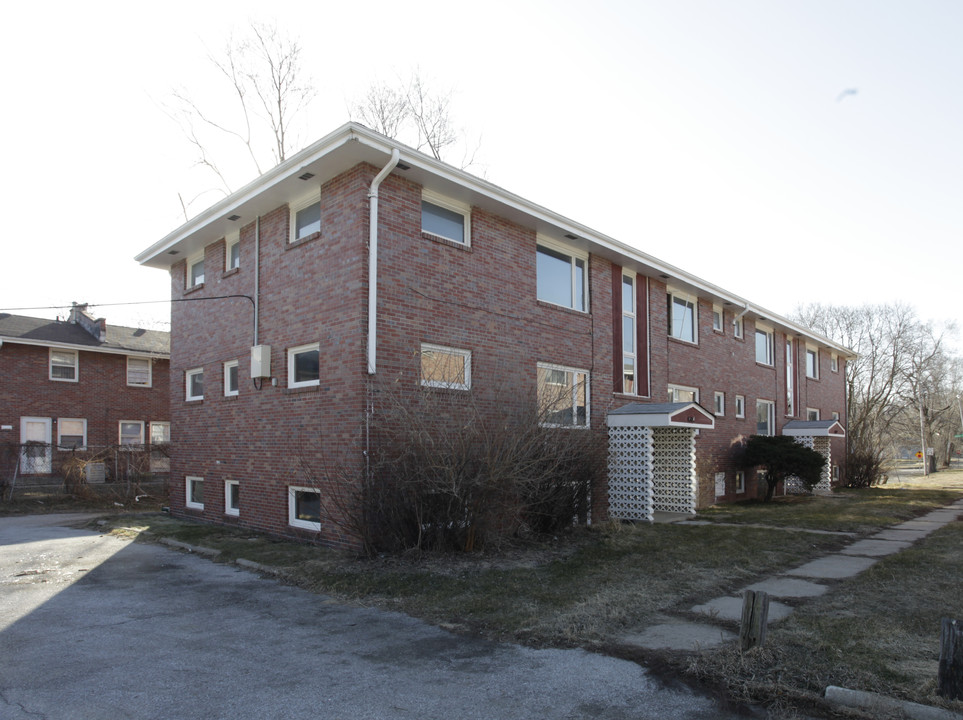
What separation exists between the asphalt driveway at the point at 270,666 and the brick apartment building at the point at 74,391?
1487 centimetres

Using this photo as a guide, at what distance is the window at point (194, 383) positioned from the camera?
14.3 m

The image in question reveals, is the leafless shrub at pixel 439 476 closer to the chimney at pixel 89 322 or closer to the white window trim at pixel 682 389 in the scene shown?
the white window trim at pixel 682 389

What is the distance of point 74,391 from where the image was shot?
22922mm

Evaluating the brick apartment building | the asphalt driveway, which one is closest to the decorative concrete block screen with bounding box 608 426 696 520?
the asphalt driveway

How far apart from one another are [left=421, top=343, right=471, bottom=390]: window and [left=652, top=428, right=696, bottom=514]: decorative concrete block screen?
6498 millimetres

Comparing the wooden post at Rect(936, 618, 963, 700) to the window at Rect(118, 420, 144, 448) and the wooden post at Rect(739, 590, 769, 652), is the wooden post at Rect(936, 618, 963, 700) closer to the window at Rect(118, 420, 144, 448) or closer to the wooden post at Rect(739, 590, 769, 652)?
the wooden post at Rect(739, 590, 769, 652)

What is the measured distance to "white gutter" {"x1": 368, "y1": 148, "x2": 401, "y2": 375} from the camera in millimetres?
9766

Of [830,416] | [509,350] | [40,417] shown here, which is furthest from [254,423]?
[830,416]

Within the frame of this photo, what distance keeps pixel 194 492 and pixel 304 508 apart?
185 inches

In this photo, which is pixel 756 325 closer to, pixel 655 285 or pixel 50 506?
pixel 655 285

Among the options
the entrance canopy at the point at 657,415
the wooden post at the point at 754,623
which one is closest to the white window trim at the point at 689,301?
the entrance canopy at the point at 657,415

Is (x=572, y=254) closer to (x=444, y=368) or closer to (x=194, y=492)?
(x=444, y=368)

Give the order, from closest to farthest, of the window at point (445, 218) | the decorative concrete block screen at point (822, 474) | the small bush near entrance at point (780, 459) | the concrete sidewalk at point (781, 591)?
1. the concrete sidewalk at point (781, 591)
2. the window at point (445, 218)
3. the small bush near entrance at point (780, 459)
4. the decorative concrete block screen at point (822, 474)

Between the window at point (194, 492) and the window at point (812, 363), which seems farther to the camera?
the window at point (812, 363)
